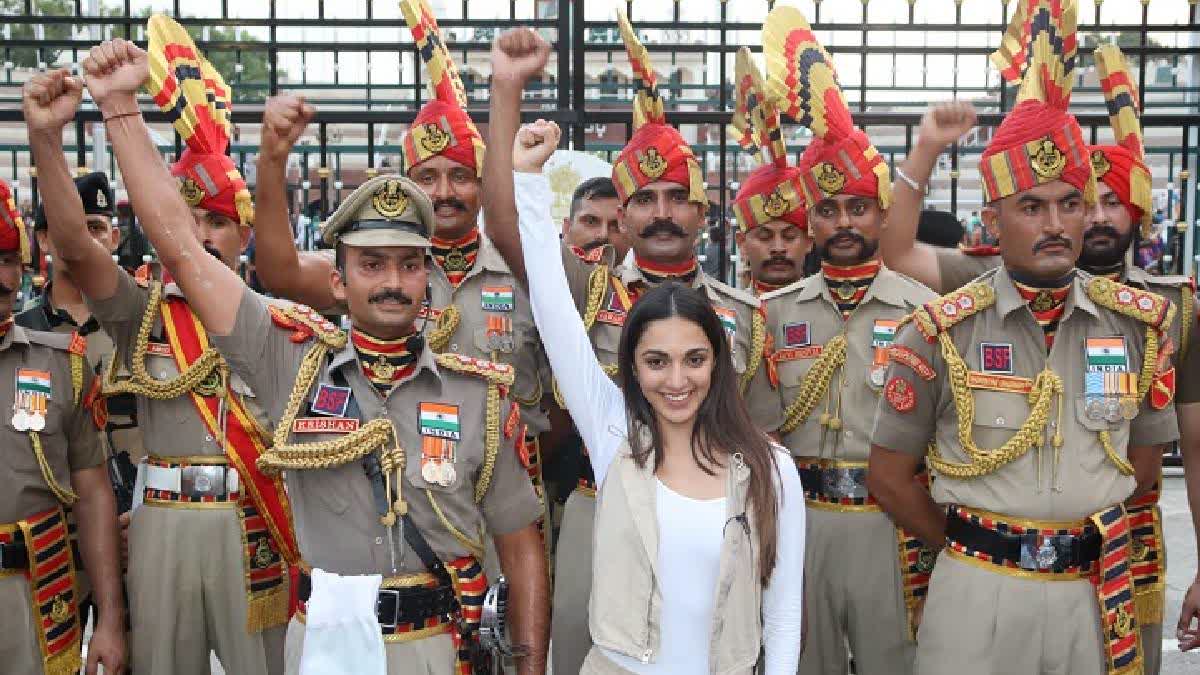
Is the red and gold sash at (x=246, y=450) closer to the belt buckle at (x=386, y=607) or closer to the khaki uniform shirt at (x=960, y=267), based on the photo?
the belt buckle at (x=386, y=607)

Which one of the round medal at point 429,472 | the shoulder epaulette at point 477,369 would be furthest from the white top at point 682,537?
the round medal at point 429,472

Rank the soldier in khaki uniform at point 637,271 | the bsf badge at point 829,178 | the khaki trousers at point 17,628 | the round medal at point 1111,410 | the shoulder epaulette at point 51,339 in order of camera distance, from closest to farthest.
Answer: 1. the round medal at point 1111,410
2. the khaki trousers at point 17,628
3. the shoulder epaulette at point 51,339
4. the soldier in khaki uniform at point 637,271
5. the bsf badge at point 829,178

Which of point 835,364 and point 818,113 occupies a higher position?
point 818,113

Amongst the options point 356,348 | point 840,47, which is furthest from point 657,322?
point 840,47

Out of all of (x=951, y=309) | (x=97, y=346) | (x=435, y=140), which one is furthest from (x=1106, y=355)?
(x=97, y=346)

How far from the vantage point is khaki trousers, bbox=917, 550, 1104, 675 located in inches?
140

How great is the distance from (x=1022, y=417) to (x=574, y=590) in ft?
5.41

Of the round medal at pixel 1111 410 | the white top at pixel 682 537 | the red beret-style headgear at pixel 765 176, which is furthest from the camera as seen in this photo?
the red beret-style headgear at pixel 765 176

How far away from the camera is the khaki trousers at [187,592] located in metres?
4.17

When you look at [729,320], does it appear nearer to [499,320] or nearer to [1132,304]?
[499,320]

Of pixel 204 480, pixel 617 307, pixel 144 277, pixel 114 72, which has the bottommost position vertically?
pixel 204 480

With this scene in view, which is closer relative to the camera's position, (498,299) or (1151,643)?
(1151,643)

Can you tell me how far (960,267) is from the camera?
5680 millimetres

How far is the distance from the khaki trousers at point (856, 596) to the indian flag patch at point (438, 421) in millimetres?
1908
